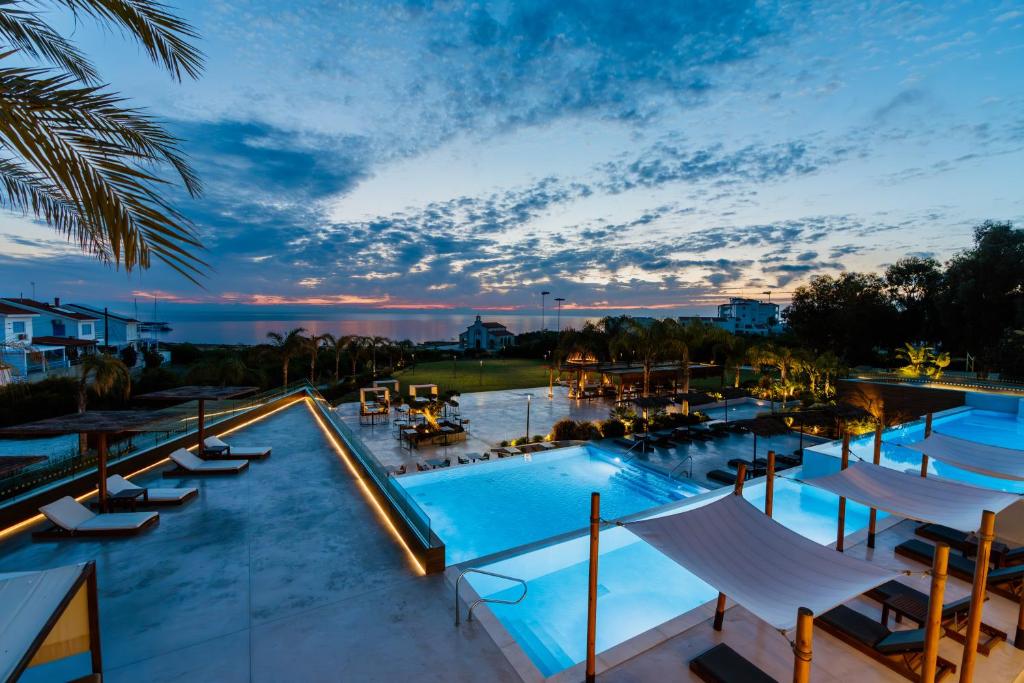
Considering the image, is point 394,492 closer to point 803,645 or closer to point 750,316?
point 803,645

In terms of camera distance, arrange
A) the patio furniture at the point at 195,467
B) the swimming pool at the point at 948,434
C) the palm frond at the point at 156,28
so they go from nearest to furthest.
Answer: the palm frond at the point at 156,28, the patio furniture at the point at 195,467, the swimming pool at the point at 948,434

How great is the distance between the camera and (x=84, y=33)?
2871 mm

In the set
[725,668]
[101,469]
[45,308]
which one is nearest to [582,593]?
[725,668]

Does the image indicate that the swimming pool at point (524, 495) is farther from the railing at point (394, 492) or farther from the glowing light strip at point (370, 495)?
the railing at point (394, 492)

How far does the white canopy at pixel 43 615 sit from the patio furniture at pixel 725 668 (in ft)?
15.8

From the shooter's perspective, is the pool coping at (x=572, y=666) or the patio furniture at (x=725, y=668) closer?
the patio furniture at (x=725, y=668)

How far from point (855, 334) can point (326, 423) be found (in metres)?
34.7

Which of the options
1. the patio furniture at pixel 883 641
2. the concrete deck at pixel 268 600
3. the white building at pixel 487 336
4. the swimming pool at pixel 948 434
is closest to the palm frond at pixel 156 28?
A: the concrete deck at pixel 268 600

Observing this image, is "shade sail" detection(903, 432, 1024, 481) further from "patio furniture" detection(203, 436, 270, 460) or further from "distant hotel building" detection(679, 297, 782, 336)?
"distant hotel building" detection(679, 297, 782, 336)

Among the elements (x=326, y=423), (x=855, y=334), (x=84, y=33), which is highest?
(x=84, y=33)

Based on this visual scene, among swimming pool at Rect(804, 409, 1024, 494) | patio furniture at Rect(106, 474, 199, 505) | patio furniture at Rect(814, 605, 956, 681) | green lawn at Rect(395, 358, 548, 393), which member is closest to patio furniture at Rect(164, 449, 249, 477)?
patio furniture at Rect(106, 474, 199, 505)

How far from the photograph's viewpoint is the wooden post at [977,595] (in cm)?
308

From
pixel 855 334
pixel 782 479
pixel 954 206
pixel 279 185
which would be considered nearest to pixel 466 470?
pixel 782 479

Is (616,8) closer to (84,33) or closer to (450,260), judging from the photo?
(84,33)
